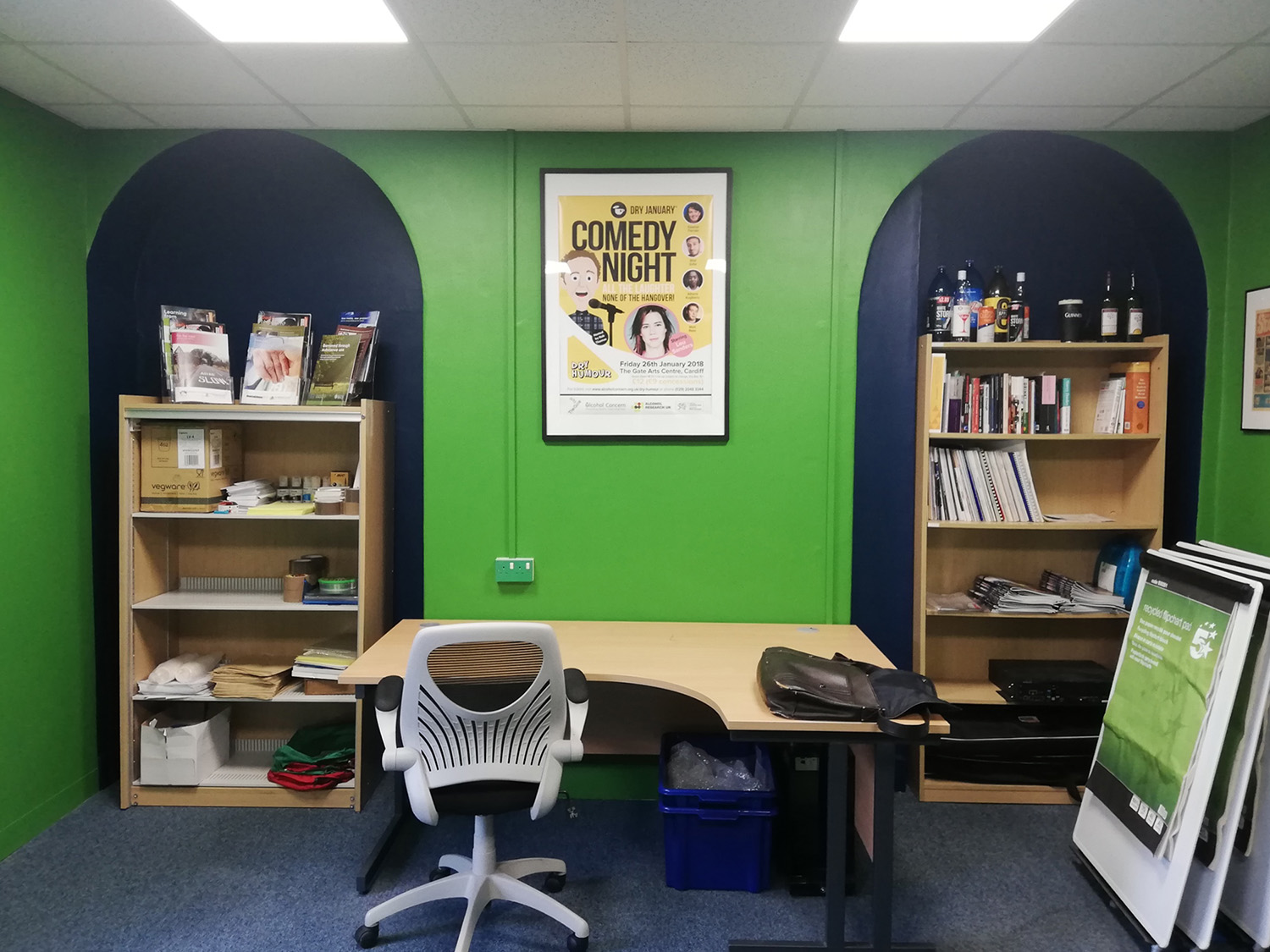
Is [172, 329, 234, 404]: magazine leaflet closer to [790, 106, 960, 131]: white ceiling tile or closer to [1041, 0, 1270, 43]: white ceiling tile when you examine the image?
[790, 106, 960, 131]: white ceiling tile

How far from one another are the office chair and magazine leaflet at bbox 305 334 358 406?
1273 millimetres

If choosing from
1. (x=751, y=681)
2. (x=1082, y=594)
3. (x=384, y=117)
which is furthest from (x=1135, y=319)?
(x=384, y=117)

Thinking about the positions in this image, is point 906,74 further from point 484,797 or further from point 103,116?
point 103,116

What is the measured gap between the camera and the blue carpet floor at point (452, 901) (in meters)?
2.26

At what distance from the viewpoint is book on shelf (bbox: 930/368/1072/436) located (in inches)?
118

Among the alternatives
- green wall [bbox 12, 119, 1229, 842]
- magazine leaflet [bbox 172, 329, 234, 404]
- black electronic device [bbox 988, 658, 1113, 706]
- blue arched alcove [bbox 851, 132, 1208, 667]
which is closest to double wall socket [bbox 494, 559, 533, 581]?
green wall [bbox 12, 119, 1229, 842]

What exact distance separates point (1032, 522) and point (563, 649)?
1.91 m

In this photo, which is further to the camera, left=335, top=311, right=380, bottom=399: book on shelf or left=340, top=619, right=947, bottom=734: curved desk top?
left=335, top=311, right=380, bottom=399: book on shelf

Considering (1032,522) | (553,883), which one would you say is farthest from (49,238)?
(1032,522)

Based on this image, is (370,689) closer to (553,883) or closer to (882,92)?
(553,883)

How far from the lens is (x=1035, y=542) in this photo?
10.7 ft

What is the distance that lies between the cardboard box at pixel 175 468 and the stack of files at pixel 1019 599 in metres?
3.13

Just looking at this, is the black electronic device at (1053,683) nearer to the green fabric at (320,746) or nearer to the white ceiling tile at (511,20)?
the green fabric at (320,746)

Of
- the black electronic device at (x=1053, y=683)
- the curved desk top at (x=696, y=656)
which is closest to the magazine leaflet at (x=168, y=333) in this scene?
the curved desk top at (x=696, y=656)
